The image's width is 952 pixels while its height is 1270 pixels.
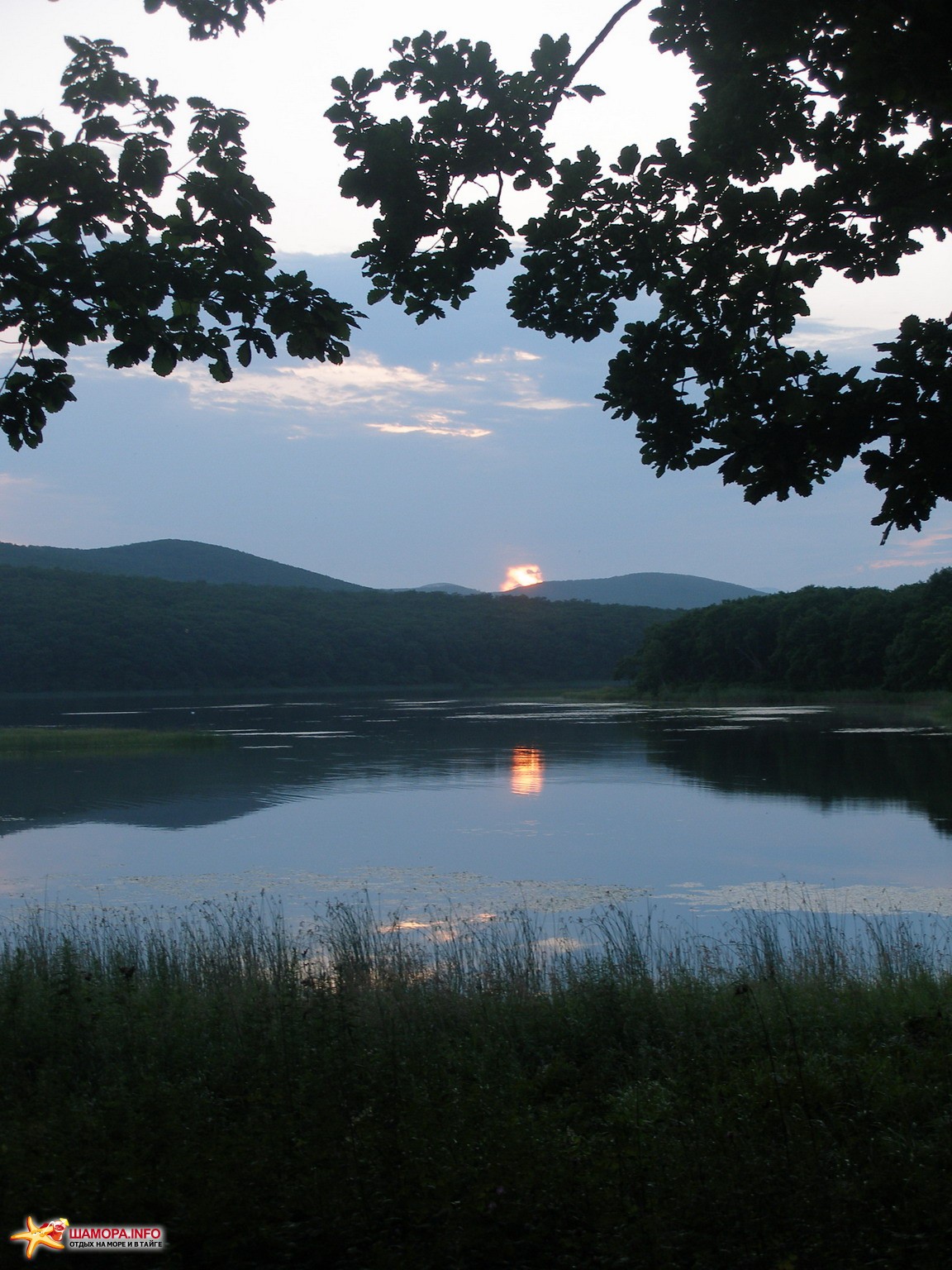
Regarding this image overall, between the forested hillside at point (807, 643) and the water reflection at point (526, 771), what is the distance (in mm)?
37505

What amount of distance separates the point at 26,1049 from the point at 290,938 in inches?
213

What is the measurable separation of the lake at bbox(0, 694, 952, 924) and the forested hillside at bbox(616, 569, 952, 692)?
2839 centimetres

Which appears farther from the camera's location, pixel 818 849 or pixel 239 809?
pixel 239 809

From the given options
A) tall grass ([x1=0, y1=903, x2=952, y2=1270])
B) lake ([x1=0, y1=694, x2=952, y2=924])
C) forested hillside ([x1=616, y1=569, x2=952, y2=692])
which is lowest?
lake ([x1=0, y1=694, x2=952, y2=924])

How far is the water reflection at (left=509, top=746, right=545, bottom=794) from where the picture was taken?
3153cm

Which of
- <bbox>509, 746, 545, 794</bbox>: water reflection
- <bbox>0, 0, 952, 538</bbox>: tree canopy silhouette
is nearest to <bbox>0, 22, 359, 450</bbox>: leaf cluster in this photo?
<bbox>0, 0, 952, 538</bbox>: tree canopy silhouette

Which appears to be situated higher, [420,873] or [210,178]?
[210,178]

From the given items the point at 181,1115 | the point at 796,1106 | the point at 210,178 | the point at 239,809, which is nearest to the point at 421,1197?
the point at 181,1115

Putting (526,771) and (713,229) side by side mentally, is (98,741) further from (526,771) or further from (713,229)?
(713,229)

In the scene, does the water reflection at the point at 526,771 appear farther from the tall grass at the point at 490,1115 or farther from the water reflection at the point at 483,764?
the tall grass at the point at 490,1115

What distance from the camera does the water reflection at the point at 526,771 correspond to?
103 ft

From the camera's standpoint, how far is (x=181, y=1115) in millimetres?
5090

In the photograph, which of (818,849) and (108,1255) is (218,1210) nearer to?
(108,1255)

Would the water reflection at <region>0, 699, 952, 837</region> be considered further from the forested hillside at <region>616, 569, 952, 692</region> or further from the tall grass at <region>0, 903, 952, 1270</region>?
the tall grass at <region>0, 903, 952, 1270</region>
